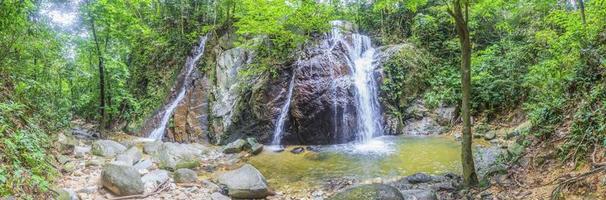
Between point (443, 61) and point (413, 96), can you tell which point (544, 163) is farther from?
point (443, 61)

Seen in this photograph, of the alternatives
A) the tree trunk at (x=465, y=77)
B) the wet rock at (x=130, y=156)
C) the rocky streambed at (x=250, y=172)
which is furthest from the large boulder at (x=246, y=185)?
the tree trunk at (x=465, y=77)

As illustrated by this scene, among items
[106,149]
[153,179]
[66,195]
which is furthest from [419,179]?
[106,149]

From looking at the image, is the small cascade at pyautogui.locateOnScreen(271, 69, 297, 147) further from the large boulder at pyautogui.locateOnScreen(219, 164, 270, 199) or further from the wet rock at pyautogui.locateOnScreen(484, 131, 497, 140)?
the wet rock at pyautogui.locateOnScreen(484, 131, 497, 140)

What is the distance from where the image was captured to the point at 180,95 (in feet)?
45.6

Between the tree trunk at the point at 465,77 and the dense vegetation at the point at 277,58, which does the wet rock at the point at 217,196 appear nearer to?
the dense vegetation at the point at 277,58

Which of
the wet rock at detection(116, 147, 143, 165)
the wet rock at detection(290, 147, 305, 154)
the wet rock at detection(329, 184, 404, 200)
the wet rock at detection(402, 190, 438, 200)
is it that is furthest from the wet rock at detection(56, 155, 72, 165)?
the wet rock at detection(402, 190, 438, 200)

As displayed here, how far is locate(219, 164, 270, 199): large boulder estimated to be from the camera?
584cm

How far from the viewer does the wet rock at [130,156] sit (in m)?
7.48

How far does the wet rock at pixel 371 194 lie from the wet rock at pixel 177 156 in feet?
13.9

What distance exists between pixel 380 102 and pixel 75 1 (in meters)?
9.91

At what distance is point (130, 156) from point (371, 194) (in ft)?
18.5

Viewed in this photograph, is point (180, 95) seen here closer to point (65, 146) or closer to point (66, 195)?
point (65, 146)

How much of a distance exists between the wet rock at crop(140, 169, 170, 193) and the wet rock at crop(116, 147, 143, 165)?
125 centimetres

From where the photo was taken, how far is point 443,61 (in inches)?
543
